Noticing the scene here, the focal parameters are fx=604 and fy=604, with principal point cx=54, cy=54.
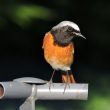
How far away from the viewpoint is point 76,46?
6.14 meters

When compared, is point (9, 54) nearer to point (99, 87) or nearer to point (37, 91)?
point (99, 87)

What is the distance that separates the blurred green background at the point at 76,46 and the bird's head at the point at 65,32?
1027 mm

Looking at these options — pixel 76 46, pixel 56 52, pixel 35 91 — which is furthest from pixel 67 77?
pixel 76 46

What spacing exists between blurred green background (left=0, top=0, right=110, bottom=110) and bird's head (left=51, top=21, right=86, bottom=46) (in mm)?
1027

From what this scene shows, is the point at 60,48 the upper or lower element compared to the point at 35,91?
upper

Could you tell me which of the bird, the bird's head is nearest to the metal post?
the bird's head

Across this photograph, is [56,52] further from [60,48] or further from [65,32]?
[65,32]

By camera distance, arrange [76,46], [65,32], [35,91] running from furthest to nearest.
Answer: [76,46], [65,32], [35,91]

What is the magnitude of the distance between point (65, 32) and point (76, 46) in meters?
2.69

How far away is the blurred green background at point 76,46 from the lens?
498 centimetres

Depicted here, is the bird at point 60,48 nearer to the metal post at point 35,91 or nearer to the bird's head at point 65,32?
the bird's head at point 65,32

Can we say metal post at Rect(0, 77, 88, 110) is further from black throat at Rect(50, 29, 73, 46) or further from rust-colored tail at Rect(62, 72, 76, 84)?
rust-colored tail at Rect(62, 72, 76, 84)

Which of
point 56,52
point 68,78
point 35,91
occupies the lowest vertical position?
point 35,91

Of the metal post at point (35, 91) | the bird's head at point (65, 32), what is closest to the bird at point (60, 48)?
the bird's head at point (65, 32)
